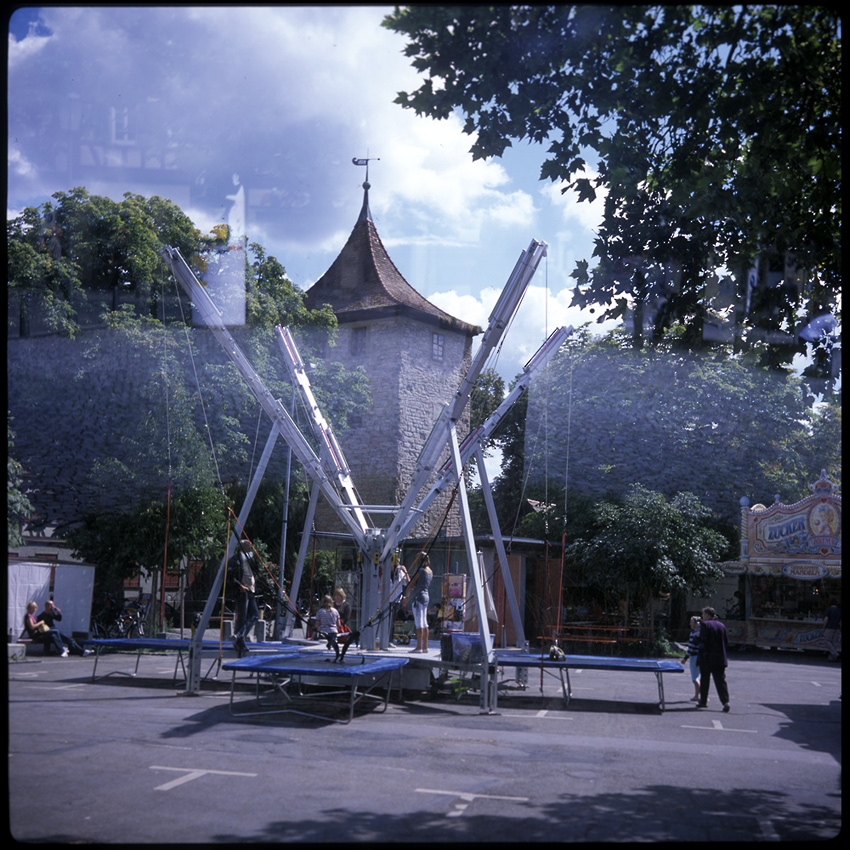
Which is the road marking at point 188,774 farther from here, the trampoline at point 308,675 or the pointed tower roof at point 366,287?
the pointed tower roof at point 366,287

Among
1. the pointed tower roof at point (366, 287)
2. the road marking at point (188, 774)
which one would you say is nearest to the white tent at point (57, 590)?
the road marking at point (188, 774)

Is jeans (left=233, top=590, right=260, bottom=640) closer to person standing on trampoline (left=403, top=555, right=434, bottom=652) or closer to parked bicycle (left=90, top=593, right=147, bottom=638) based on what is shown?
person standing on trampoline (left=403, top=555, right=434, bottom=652)

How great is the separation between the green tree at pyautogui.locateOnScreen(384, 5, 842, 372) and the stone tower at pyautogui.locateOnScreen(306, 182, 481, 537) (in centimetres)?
2035

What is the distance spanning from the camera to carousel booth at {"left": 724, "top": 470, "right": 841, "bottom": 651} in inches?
Result: 940

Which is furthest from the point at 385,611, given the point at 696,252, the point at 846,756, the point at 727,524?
the point at 727,524

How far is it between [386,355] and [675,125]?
23089mm

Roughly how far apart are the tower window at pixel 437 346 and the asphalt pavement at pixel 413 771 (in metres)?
19.5

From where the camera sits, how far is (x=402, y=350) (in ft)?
98.6

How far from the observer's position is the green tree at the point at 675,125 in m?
6.08

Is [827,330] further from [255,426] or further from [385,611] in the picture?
[255,426]

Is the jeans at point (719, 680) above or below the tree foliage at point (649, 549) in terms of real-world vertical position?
below

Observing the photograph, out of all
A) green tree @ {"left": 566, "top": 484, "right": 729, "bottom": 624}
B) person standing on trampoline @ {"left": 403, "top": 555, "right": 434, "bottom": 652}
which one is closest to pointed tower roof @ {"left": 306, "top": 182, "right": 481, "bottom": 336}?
green tree @ {"left": 566, "top": 484, "right": 729, "bottom": 624}

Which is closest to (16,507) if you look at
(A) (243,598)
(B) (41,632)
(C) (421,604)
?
(B) (41,632)

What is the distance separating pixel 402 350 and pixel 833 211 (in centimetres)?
2307
